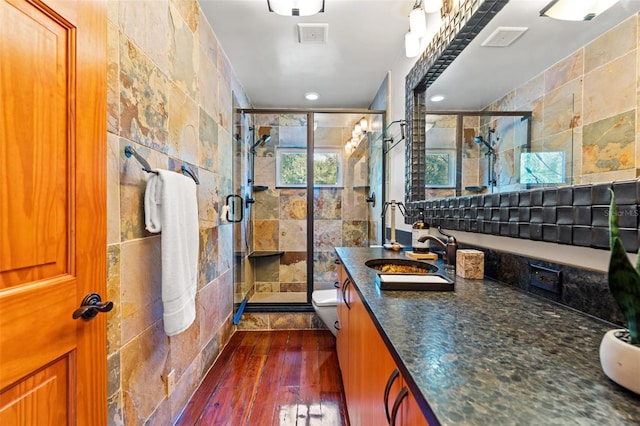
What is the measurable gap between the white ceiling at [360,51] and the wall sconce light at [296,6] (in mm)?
170

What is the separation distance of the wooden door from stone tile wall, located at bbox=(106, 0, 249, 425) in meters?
0.16

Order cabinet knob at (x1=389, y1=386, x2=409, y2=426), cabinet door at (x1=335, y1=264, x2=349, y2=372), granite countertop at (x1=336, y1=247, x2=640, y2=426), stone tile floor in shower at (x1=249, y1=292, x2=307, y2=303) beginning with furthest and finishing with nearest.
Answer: stone tile floor in shower at (x1=249, y1=292, x2=307, y2=303)
cabinet door at (x1=335, y1=264, x2=349, y2=372)
cabinet knob at (x1=389, y1=386, x2=409, y2=426)
granite countertop at (x1=336, y1=247, x2=640, y2=426)

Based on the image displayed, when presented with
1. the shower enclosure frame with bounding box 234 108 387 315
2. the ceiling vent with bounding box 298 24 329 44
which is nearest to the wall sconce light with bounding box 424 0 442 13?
the ceiling vent with bounding box 298 24 329 44

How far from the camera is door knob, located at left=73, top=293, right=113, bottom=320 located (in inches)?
31.4

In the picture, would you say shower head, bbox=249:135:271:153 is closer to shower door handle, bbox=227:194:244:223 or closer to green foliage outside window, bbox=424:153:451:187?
shower door handle, bbox=227:194:244:223

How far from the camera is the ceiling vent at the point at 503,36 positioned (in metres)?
1.00

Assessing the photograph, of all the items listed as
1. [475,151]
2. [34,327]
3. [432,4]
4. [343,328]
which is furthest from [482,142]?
[34,327]

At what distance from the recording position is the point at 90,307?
2.70 feet

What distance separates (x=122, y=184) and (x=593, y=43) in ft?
5.13

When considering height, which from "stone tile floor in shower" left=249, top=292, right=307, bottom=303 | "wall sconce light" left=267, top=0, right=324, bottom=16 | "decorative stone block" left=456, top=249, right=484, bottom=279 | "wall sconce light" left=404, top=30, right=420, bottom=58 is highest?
"wall sconce light" left=267, top=0, right=324, bottom=16

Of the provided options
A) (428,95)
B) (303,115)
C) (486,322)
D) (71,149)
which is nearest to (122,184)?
(71,149)

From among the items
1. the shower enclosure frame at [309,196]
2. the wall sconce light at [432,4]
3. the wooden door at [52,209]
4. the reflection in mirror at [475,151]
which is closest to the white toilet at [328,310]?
the shower enclosure frame at [309,196]

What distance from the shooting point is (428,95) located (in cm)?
183

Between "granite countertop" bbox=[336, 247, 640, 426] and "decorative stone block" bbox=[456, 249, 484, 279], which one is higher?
"decorative stone block" bbox=[456, 249, 484, 279]
